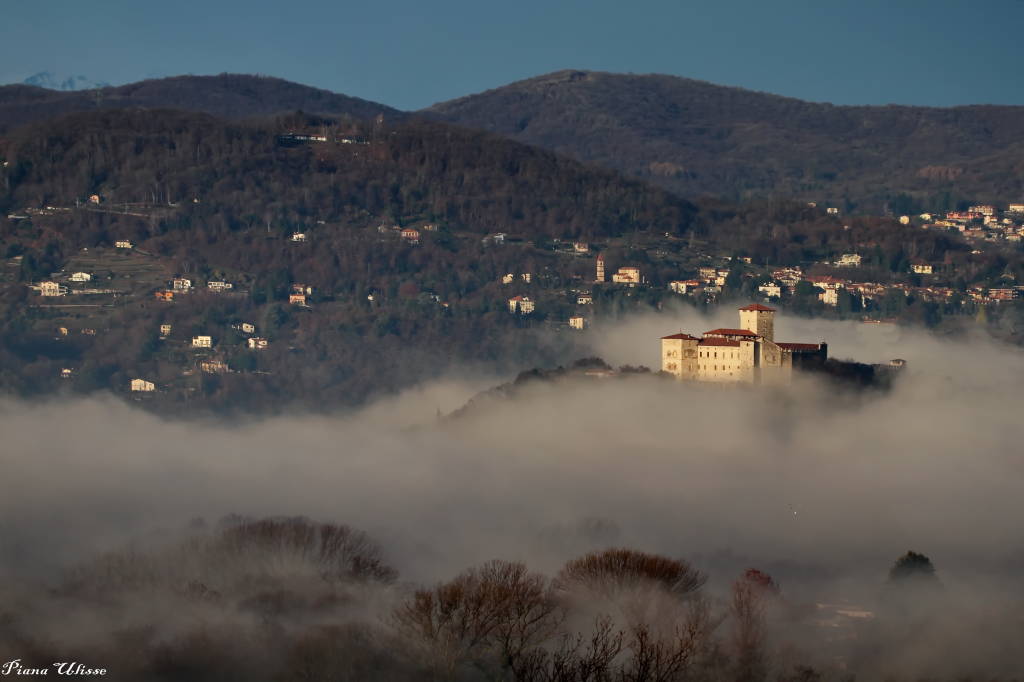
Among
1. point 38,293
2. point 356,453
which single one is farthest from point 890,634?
point 38,293

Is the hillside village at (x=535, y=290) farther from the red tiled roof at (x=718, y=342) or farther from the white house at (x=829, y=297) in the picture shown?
the red tiled roof at (x=718, y=342)

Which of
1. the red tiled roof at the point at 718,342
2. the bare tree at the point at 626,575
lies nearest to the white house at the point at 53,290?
the red tiled roof at the point at 718,342

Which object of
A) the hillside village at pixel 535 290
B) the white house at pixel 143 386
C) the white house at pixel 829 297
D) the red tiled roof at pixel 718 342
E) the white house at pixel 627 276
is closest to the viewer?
the red tiled roof at pixel 718 342

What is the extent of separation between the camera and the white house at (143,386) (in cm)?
15362

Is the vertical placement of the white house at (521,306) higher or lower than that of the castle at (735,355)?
lower

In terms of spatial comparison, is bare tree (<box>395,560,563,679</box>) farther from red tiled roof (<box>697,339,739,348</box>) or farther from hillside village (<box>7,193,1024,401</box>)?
hillside village (<box>7,193,1024,401</box>)

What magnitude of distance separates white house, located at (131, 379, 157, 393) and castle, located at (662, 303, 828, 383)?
68533 mm

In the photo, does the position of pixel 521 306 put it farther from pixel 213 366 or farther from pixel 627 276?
pixel 213 366

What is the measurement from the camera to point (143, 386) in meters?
154

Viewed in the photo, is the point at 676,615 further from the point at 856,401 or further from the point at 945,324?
the point at 945,324

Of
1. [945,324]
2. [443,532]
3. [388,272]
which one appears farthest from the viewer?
[388,272]

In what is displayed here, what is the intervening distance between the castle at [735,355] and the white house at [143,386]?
225 feet

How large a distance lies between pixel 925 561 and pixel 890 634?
38.8 ft

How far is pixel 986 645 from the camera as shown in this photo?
173ft
